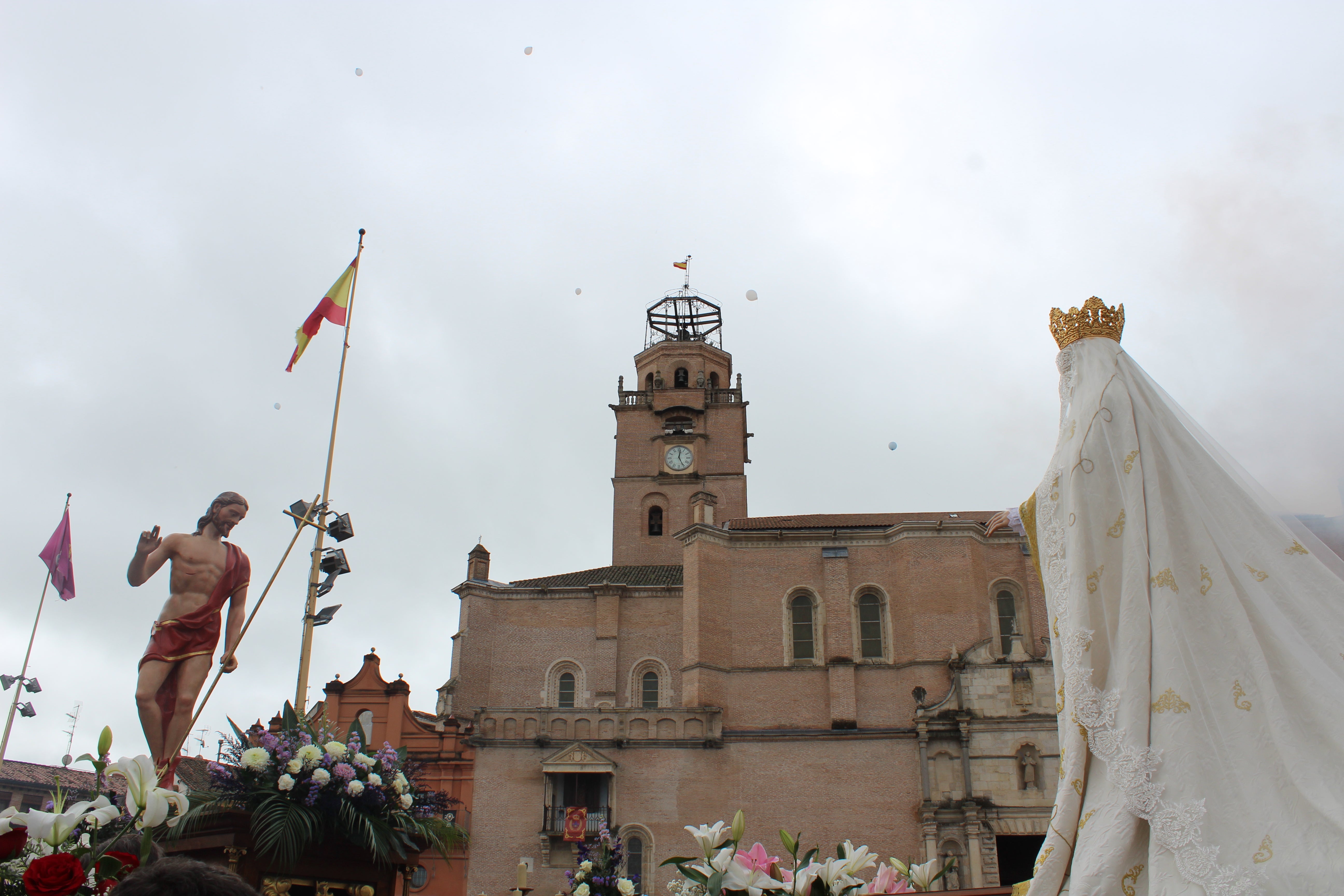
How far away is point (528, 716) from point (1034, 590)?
16969mm

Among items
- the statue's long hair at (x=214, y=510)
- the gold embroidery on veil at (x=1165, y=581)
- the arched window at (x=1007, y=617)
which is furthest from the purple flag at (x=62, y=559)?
the arched window at (x=1007, y=617)

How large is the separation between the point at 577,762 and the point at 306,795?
72.5 ft

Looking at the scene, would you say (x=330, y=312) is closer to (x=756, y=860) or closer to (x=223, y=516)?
(x=223, y=516)

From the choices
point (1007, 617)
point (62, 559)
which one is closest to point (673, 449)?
point (1007, 617)

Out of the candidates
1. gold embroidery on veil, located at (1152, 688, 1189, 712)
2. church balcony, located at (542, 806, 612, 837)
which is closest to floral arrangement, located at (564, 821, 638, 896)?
gold embroidery on veil, located at (1152, 688, 1189, 712)

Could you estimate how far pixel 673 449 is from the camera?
147ft

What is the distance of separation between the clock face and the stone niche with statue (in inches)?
1449

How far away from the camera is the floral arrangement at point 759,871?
195 inches

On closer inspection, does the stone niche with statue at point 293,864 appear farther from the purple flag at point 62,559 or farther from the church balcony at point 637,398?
the church balcony at point 637,398

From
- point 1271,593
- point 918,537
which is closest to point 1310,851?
point 1271,593

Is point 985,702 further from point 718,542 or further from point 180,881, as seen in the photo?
point 180,881

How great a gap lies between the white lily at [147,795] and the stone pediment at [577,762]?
24149 millimetres

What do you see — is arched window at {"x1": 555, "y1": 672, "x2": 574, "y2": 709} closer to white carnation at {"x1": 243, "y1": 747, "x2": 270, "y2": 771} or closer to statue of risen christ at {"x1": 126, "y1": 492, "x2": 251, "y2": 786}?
statue of risen christ at {"x1": 126, "y1": 492, "x2": 251, "y2": 786}

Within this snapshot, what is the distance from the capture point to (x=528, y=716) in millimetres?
29141
